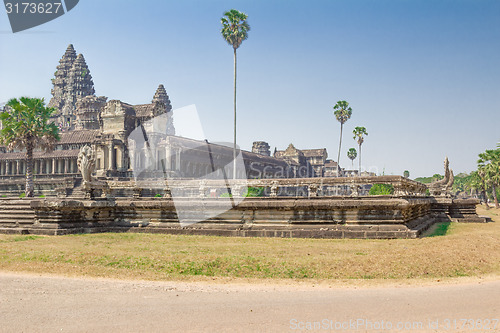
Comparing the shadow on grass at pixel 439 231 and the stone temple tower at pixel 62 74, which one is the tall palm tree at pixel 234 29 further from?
the stone temple tower at pixel 62 74

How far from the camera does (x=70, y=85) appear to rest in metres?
101

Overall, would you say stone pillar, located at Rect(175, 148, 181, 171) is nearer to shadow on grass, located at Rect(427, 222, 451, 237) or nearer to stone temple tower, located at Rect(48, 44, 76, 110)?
shadow on grass, located at Rect(427, 222, 451, 237)

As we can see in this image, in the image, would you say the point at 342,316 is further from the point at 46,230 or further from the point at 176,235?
the point at 46,230

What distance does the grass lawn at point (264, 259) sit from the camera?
8.85m

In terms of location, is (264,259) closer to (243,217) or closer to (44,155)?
(243,217)

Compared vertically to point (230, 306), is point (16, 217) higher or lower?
higher

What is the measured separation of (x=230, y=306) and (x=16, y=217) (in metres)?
14.3

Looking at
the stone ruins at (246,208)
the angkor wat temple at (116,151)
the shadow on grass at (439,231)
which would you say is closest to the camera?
the stone ruins at (246,208)

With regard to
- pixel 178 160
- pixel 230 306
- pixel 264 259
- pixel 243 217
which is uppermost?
pixel 178 160

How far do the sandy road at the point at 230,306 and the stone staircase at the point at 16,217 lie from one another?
9274 mm

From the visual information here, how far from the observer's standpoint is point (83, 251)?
11273 mm

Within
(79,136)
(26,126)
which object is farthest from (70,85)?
(26,126)

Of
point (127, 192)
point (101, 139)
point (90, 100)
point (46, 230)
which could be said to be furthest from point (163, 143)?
point (46, 230)

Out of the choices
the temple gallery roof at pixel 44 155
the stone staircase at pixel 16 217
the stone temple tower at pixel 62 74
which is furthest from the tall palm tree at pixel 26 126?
the stone temple tower at pixel 62 74
